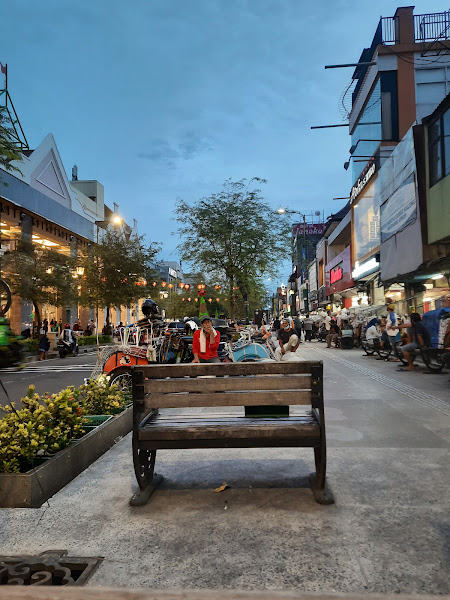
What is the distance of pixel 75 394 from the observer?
555 cm

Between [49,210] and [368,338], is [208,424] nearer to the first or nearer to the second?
[368,338]

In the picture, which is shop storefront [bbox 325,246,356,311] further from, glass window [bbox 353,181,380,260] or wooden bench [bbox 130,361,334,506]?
wooden bench [bbox 130,361,334,506]

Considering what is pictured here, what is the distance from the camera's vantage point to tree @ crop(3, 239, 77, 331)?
23453mm

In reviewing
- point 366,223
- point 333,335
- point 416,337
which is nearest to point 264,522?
point 416,337

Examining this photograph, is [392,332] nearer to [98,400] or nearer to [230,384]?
[98,400]

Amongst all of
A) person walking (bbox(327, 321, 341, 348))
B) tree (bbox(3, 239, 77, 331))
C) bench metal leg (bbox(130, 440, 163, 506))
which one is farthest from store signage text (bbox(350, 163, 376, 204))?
bench metal leg (bbox(130, 440, 163, 506))

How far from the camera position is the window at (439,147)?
15.9 m

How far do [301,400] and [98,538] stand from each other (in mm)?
1762

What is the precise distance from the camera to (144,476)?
12.5 ft

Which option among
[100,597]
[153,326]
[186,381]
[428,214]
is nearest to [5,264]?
[153,326]

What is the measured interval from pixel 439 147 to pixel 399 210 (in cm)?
450

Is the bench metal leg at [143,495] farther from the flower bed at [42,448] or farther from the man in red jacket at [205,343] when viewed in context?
the man in red jacket at [205,343]

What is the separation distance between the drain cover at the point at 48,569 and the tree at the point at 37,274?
21.9 m

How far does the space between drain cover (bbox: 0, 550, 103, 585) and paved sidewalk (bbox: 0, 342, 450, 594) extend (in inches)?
3.7
